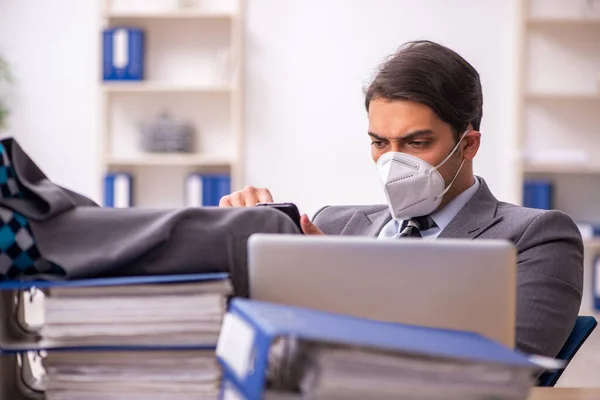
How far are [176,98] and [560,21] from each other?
7.61 ft

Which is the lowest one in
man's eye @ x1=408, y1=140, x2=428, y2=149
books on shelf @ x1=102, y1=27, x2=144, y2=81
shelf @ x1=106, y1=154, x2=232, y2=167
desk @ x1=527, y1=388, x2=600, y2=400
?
desk @ x1=527, y1=388, x2=600, y2=400

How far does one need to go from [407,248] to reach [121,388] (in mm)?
339

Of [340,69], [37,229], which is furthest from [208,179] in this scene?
[37,229]

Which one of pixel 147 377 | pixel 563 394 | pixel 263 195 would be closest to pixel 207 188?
pixel 263 195

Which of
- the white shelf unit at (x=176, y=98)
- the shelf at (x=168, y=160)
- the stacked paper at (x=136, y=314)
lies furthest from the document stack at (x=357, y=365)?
the white shelf unit at (x=176, y=98)

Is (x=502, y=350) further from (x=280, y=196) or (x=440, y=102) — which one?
(x=280, y=196)

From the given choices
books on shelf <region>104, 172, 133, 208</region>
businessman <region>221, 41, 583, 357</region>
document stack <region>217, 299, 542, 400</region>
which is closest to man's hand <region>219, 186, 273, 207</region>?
businessman <region>221, 41, 583, 357</region>

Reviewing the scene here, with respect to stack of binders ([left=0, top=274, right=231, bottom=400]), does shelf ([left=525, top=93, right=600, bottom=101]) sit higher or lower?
higher

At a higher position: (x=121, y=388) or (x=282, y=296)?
(x=282, y=296)

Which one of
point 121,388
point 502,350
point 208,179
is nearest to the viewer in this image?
point 502,350

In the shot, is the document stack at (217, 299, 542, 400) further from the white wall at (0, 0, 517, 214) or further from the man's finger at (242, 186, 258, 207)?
the white wall at (0, 0, 517, 214)

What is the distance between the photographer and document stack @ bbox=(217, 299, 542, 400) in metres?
0.76

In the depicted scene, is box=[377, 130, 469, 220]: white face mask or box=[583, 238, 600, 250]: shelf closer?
box=[377, 130, 469, 220]: white face mask

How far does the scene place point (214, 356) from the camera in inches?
36.6
